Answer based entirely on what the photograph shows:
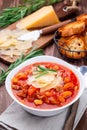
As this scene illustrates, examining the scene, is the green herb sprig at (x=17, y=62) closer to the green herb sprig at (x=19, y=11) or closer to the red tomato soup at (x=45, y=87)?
the red tomato soup at (x=45, y=87)

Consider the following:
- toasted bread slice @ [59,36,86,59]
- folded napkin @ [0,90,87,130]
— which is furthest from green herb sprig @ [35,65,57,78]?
toasted bread slice @ [59,36,86,59]

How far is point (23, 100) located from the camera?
91 cm

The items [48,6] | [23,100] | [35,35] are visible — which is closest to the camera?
[23,100]

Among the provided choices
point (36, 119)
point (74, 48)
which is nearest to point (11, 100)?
point (36, 119)

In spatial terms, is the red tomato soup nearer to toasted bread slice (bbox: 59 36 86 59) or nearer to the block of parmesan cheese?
toasted bread slice (bbox: 59 36 86 59)

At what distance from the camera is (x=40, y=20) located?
137 centimetres

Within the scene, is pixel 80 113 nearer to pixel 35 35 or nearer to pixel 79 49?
pixel 79 49

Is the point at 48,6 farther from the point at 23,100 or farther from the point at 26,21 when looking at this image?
the point at 23,100

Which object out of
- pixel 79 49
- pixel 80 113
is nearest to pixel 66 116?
pixel 80 113

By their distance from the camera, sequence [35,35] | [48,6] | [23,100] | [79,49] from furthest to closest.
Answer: [48,6]
[35,35]
[79,49]
[23,100]

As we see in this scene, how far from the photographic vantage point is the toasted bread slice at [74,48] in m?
1.14

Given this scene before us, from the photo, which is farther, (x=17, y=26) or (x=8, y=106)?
(x=17, y=26)

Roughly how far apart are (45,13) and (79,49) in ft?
1.05

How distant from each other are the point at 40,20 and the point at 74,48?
0.91 ft
